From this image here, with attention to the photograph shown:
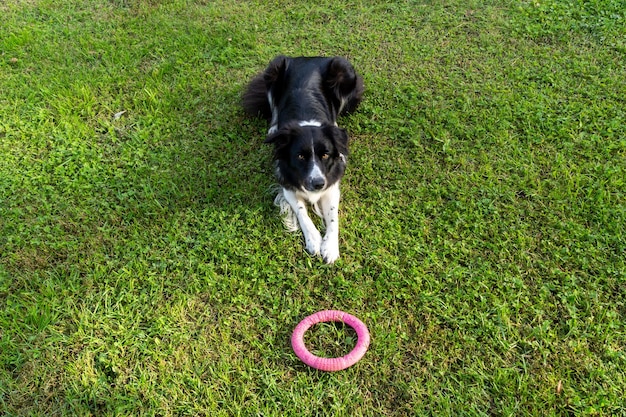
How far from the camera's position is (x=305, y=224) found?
354cm

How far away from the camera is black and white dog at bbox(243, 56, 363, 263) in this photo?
3.46m

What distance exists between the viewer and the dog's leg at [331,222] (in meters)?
3.36

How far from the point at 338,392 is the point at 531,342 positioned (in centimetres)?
126

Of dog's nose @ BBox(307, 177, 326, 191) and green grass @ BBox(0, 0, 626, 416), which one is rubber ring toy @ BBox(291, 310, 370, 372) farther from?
dog's nose @ BBox(307, 177, 326, 191)

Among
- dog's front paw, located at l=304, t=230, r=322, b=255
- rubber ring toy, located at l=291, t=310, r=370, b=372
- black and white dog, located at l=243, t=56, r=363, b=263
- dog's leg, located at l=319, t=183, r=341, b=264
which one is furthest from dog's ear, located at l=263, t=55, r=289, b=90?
rubber ring toy, located at l=291, t=310, r=370, b=372

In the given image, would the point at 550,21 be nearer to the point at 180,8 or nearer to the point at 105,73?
the point at 180,8

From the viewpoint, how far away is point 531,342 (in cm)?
283

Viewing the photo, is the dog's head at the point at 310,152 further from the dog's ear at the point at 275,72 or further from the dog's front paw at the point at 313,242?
the dog's ear at the point at 275,72

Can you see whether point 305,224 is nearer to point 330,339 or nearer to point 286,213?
point 286,213

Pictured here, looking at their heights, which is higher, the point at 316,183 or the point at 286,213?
the point at 316,183

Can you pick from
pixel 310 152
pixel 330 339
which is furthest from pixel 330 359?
pixel 310 152

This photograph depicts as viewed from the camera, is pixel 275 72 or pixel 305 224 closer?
pixel 305 224

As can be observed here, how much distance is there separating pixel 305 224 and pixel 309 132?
28.4 inches

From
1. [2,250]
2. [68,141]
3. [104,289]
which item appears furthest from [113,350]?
[68,141]
